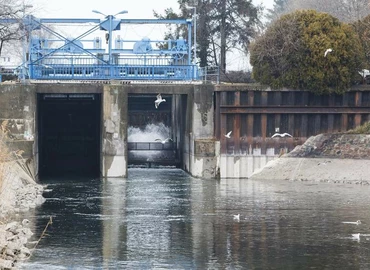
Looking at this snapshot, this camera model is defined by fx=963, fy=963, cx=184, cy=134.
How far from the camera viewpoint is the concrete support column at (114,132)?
189 ft

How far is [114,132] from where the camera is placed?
5797 cm

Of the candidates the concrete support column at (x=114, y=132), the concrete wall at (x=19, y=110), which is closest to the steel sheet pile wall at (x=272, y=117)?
the concrete support column at (x=114, y=132)

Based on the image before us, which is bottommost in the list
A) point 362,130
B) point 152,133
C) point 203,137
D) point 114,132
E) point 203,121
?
point 203,137

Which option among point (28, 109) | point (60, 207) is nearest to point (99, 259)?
point (60, 207)

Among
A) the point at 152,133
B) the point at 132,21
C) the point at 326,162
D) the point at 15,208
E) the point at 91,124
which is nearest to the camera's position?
the point at 15,208

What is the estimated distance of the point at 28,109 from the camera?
57594 millimetres

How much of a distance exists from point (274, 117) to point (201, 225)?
20.7 m

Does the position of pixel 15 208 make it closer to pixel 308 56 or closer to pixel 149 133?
pixel 308 56

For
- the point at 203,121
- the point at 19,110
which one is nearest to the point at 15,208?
the point at 19,110

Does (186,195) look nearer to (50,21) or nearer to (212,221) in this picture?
(212,221)

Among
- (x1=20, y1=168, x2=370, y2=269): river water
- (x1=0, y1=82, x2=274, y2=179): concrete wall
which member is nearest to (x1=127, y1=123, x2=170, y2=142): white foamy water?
(x1=0, y1=82, x2=274, y2=179): concrete wall

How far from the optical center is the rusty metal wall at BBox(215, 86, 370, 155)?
193ft

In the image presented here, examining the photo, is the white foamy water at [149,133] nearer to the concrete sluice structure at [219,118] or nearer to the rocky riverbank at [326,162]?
the concrete sluice structure at [219,118]

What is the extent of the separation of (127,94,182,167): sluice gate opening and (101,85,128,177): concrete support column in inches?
356
